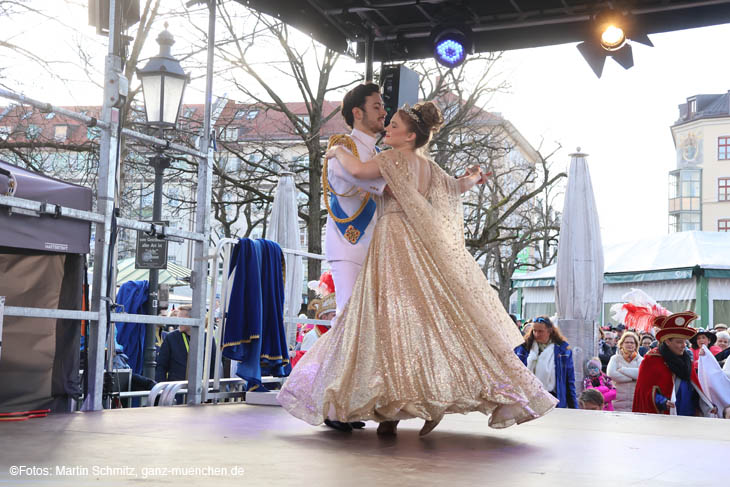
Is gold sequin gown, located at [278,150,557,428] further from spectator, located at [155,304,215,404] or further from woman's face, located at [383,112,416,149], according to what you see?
spectator, located at [155,304,215,404]

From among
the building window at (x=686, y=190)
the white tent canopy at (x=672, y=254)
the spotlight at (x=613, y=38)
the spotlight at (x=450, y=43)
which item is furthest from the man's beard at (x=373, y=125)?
the building window at (x=686, y=190)

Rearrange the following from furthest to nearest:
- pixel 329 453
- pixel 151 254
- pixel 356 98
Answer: pixel 151 254 < pixel 356 98 < pixel 329 453

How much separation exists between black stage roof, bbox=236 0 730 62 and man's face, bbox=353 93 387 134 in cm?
307

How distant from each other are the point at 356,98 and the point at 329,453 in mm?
2173

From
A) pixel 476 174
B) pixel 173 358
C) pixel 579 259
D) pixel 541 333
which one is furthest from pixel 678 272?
pixel 476 174

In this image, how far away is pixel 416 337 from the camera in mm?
4152

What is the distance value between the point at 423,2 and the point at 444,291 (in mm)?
4407

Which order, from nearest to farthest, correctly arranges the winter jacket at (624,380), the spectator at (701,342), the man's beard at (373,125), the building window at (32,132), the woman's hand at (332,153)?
the woman's hand at (332,153) → the man's beard at (373,125) → the winter jacket at (624,380) → the spectator at (701,342) → the building window at (32,132)

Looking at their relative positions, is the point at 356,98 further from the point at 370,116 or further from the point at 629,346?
the point at 629,346

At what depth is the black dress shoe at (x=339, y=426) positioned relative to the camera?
439 cm

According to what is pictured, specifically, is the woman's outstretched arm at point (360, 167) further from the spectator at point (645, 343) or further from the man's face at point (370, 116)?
the spectator at point (645, 343)

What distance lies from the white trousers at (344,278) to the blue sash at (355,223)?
130mm

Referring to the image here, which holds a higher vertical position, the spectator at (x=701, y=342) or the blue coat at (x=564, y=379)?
the spectator at (x=701, y=342)

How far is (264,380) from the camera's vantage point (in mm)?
6750
